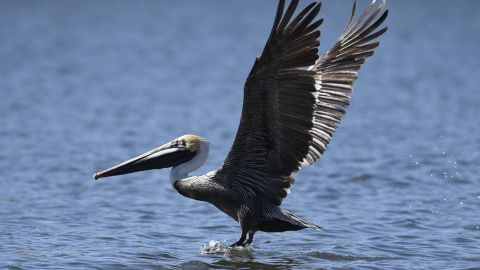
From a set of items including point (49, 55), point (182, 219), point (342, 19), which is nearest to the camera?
point (182, 219)

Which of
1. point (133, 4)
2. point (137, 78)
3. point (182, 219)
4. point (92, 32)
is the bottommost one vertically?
point (182, 219)

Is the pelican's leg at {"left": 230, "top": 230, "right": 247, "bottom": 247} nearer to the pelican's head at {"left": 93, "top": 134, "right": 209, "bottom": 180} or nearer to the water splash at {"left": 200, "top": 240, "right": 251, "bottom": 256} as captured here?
the water splash at {"left": 200, "top": 240, "right": 251, "bottom": 256}

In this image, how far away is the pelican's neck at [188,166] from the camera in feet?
25.9

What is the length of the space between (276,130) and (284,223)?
84cm

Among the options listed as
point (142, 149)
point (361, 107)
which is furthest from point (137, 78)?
point (142, 149)

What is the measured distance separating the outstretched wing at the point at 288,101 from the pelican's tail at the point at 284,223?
171 millimetres

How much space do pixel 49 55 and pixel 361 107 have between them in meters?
10.3

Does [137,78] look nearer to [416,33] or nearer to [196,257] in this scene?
[416,33]

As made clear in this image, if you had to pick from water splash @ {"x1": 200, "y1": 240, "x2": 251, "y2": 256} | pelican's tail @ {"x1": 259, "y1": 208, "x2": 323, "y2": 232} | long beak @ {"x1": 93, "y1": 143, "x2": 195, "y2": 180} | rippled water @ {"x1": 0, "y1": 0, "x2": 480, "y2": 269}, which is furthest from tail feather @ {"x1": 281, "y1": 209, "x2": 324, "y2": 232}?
long beak @ {"x1": 93, "y1": 143, "x2": 195, "y2": 180}

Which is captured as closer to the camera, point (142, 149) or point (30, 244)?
point (30, 244)

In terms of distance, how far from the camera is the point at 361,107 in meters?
16.8

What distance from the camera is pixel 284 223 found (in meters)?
7.66

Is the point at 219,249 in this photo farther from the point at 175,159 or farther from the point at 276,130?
the point at 276,130

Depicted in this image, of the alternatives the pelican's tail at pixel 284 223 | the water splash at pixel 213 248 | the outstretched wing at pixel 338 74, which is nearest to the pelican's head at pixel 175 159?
the water splash at pixel 213 248
